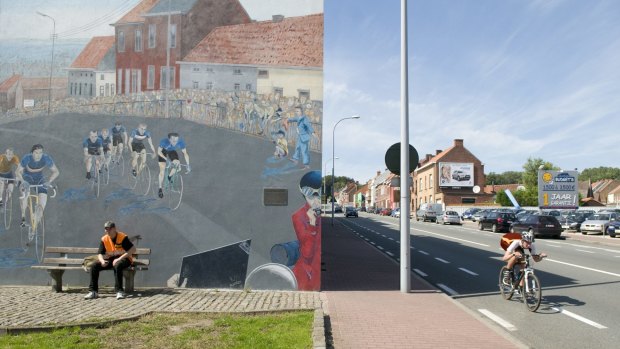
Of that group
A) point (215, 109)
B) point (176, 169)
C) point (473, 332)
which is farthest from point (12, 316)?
point (473, 332)

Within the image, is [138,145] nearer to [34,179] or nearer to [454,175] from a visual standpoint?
[34,179]

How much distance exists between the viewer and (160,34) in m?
10.0

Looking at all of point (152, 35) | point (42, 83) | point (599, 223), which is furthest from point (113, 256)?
point (599, 223)

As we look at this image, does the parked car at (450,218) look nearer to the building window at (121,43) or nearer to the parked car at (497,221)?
the parked car at (497,221)

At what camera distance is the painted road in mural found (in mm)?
9586

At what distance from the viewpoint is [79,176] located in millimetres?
9805

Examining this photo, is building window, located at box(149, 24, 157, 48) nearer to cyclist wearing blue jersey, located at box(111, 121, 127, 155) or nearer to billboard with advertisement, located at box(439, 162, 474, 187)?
cyclist wearing blue jersey, located at box(111, 121, 127, 155)

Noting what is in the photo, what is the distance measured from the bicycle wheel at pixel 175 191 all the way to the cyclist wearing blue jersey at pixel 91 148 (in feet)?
4.59

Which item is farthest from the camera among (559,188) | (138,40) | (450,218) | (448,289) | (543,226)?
(450,218)

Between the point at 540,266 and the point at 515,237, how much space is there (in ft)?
21.5

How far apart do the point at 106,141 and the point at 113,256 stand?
2284 millimetres

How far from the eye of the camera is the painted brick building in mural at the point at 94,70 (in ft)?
32.7

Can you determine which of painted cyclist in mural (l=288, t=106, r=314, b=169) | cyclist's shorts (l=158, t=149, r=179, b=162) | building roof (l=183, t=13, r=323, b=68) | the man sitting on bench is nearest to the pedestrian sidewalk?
painted cyclist in mural (l=288, t=106, r=314, b=169)

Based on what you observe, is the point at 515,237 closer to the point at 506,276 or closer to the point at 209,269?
the point at 506,276
